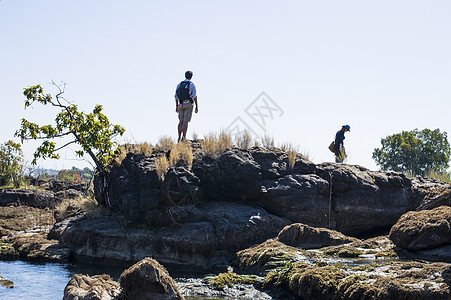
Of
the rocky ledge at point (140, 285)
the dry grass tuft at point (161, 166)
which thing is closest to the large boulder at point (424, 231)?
the rocky ledge at point (140, 285)

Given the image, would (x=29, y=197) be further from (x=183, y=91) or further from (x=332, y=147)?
(x=332, y=147)

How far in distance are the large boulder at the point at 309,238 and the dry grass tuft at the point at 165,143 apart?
234 inches

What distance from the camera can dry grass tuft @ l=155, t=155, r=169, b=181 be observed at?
622 inches

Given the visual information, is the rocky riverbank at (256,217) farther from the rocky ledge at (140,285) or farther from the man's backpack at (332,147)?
the man's backpack at (332,147)

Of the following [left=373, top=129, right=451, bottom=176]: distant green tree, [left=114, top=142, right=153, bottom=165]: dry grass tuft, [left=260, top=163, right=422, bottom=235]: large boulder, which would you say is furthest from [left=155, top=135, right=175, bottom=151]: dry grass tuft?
[left=373, top=129, right=451, bottom=176]: distant green tree

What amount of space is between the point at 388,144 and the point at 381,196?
27.5m

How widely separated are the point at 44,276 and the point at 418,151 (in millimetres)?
34694

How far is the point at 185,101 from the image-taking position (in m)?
18.0

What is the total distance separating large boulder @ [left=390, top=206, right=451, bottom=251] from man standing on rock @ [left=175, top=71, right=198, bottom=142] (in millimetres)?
8715

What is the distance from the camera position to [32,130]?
18188mm

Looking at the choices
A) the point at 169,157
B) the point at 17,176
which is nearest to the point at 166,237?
the point at 169,157

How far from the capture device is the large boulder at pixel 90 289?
8586mm

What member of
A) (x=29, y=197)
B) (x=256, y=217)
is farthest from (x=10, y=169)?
(x=256, y=217)

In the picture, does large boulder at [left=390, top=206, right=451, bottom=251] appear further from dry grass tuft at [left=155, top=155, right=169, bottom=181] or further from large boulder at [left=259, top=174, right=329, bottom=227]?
dry grass tuft at [left=155, top=155, right=169, bottom=181]
